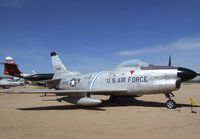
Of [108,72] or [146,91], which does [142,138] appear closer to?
[146,91]

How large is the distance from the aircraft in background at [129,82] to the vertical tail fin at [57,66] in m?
2.40

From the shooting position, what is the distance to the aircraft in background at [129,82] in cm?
1284

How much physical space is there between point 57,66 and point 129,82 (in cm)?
738

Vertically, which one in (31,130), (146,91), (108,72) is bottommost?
(31,130)

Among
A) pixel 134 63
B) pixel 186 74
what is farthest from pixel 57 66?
pixel 186 74

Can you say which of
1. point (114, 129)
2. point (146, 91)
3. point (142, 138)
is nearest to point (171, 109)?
point (146, 91)

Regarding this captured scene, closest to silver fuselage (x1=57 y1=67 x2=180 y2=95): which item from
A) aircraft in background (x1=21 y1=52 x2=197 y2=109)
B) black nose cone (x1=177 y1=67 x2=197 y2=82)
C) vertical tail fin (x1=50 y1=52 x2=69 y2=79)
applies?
aircraft in background (x1=21 y1=52 x2=197 y2=109)

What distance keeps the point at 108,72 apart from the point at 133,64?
1.76 metres

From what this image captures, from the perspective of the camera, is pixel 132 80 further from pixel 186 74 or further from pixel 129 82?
pixel 186 74

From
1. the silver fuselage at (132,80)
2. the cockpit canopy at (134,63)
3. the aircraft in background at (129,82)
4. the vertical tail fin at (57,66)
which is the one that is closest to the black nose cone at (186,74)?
the aircraft in background at (129,82)

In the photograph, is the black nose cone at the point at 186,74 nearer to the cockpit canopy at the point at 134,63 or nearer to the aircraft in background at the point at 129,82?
the aircraft in background at the point at 129,82

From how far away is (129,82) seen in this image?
14.2 metres

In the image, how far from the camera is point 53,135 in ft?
22.3

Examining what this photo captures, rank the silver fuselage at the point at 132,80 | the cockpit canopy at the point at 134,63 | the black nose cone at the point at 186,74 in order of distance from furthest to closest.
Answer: the cockpit canopy at the point at 134,63, the silver fuselage at the point at 132,80, the black nose cone at the point at 186,74
